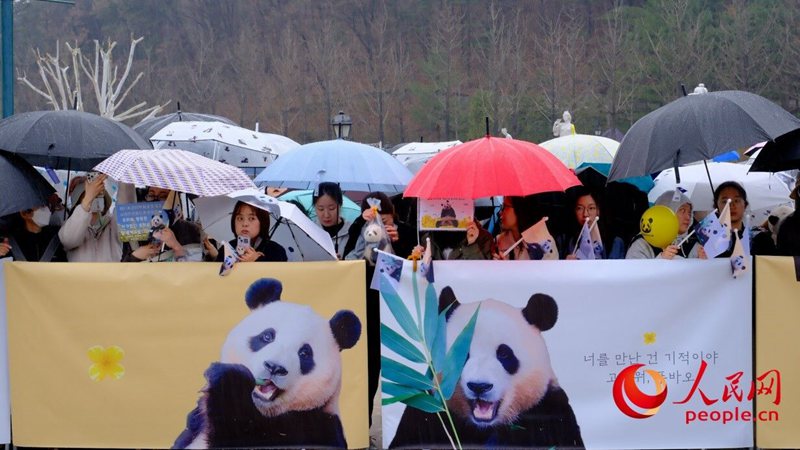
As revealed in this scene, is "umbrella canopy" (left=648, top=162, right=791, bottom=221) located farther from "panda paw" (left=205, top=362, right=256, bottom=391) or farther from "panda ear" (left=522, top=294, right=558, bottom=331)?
"panda paw" (left=205, top=362, right=256, bottom=391)

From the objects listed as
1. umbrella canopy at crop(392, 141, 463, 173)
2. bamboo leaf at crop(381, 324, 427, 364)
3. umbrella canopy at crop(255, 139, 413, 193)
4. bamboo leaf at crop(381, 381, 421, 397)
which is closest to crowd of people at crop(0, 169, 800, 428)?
bamboo leaf at crop(381, 324, 427, 364)

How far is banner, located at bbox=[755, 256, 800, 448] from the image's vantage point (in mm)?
6199

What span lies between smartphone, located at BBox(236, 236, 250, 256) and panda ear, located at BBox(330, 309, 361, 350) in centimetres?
66

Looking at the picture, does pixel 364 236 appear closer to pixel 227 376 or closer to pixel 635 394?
pixel 227 376

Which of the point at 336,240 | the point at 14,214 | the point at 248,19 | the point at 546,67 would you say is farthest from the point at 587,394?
the point at 248,19

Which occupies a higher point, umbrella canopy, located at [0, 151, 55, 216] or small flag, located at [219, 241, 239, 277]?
umbrella canopy, located at [0, 151, 55, 216]

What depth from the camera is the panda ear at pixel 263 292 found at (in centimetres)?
627

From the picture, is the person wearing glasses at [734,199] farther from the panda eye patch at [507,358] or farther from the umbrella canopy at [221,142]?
the umbrella canopy at [221,142]

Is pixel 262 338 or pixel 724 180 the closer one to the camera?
pixel 262 338

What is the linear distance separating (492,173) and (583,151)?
2.89m

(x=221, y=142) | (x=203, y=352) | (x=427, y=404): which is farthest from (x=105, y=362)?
(x=221, y=142)

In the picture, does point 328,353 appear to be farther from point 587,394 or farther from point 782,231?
point 782,231

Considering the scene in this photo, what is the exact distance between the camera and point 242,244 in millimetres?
6426

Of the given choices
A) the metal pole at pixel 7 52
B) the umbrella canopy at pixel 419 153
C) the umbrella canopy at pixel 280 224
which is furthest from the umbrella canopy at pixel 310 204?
the metal pole at pixel 7 52
